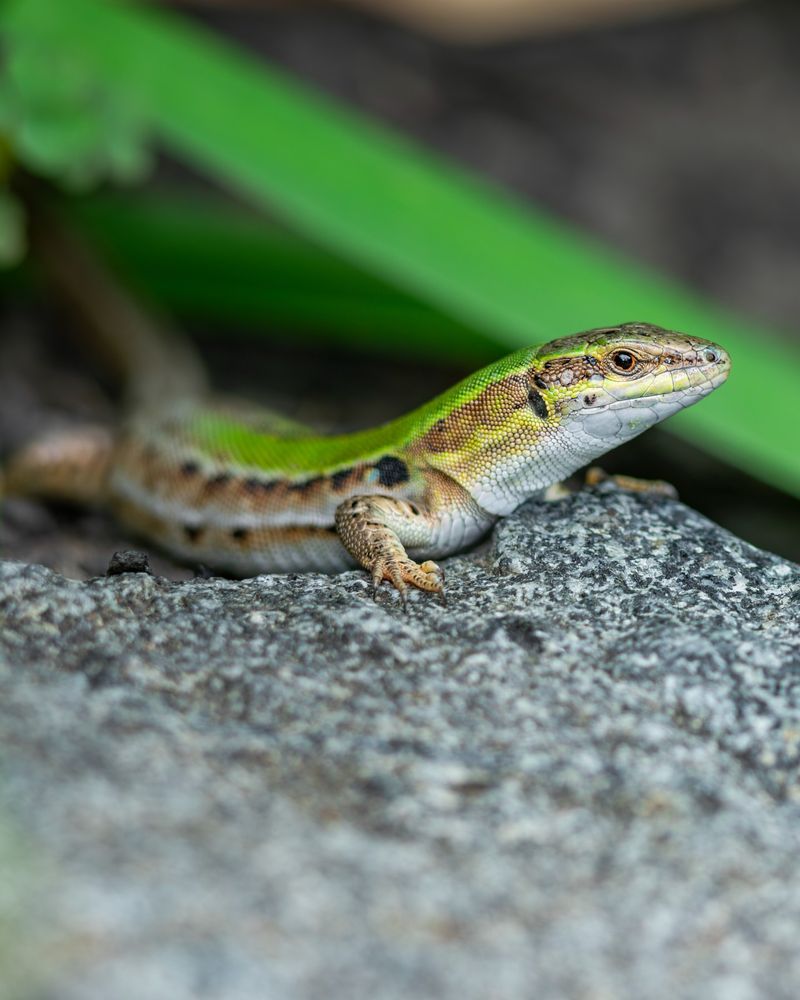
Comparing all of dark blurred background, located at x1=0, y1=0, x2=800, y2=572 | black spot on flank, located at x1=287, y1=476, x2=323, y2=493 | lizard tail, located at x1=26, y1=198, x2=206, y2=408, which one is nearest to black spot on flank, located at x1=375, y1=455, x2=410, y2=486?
black spot on flank, located at x1=287, y1=476, x2=323, y2=493

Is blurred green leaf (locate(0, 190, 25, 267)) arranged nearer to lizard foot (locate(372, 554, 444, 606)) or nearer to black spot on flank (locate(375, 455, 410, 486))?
black spot on flank (locate(375, 455, 410, 486))

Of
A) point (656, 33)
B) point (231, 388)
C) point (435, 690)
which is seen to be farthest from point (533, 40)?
point (435, 690)

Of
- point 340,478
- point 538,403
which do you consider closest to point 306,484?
point 340,478

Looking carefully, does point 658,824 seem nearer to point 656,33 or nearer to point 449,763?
point 449,763

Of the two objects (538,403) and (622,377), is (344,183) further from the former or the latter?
(622,377)

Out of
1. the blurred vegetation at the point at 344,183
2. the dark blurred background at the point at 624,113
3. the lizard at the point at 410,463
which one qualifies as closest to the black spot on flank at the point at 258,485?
the lizard at the point at 410,463

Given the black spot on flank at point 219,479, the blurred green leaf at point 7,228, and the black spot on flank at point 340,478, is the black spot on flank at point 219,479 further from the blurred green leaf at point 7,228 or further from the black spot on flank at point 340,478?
the blurred green leaf at point 7,228

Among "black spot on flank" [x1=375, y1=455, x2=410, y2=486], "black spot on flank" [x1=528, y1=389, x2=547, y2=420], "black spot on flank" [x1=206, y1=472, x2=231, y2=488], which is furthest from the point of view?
"black spot on flank" [x1=206, y1=472, x2=231, y2=488]
